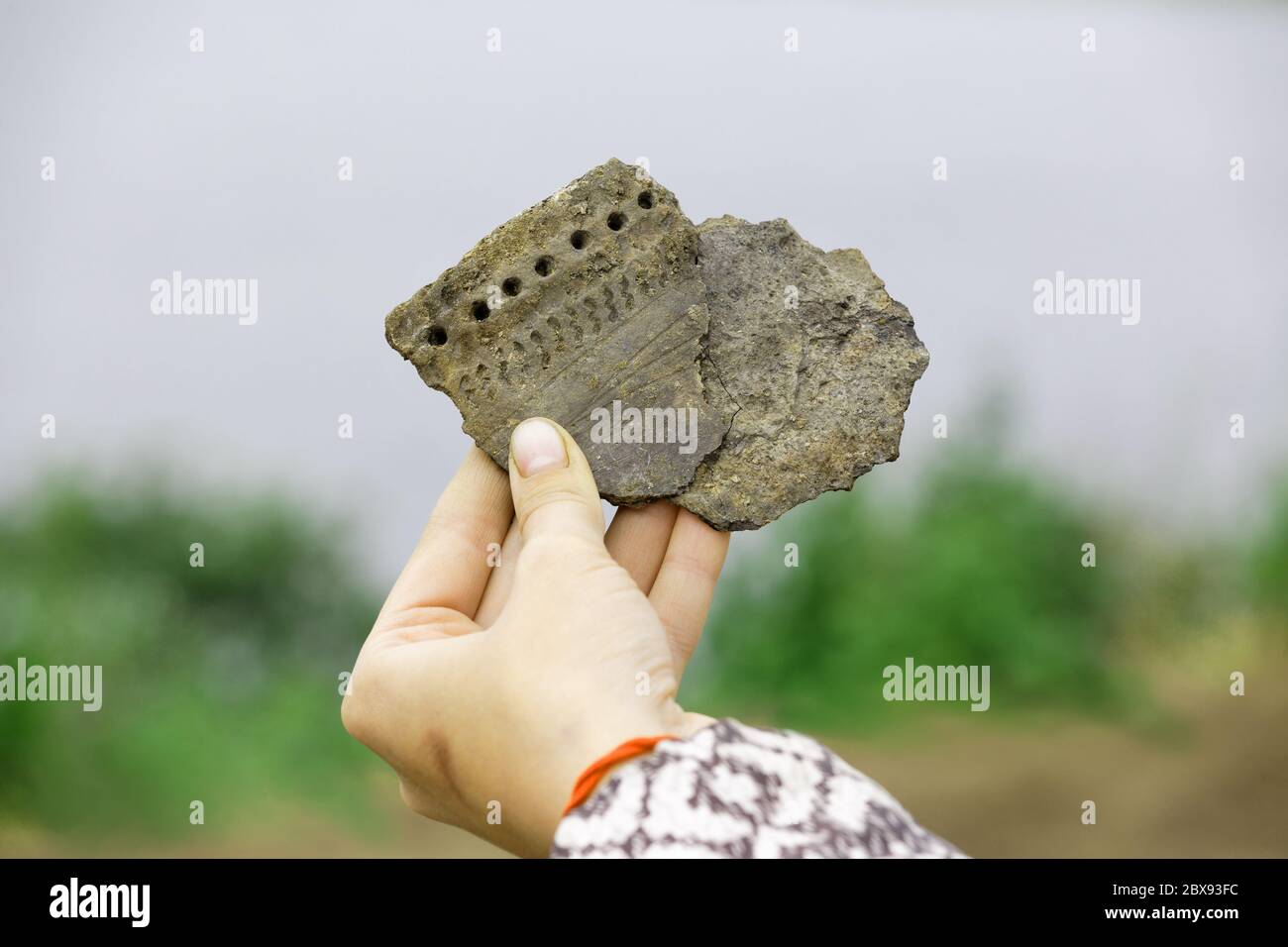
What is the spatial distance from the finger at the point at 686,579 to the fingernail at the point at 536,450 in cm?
47

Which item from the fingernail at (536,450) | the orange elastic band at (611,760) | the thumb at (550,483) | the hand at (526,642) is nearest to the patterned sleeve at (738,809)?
the orange elastic band at (611,760)

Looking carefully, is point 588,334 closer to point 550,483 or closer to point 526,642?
point 550,483

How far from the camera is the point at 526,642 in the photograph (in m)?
2.42

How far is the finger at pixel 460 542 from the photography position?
2.92 meters

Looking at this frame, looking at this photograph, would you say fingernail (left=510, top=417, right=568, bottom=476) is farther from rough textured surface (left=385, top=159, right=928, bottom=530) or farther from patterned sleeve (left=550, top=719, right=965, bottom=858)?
patterned sleeve (left=550, top=719, right=965, bottom=858)

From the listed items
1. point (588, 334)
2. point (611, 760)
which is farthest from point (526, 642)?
point (588, 334)

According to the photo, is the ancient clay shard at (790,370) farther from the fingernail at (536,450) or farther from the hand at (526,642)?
the fingernail at (536,450)

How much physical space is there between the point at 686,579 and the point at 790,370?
2.19 feet

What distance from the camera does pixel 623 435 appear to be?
3066mm

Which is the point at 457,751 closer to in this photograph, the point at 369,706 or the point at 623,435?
the point at 369,706

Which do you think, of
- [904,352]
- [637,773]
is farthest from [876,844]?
[904,352]

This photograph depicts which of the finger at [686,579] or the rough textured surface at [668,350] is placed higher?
the rough textured surface at [668,350]

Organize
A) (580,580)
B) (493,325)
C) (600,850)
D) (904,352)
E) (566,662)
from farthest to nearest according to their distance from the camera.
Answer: (904,352) < (493,325) < (580,580) < (566,662) < (600,850)

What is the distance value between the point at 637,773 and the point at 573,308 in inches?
56.2
